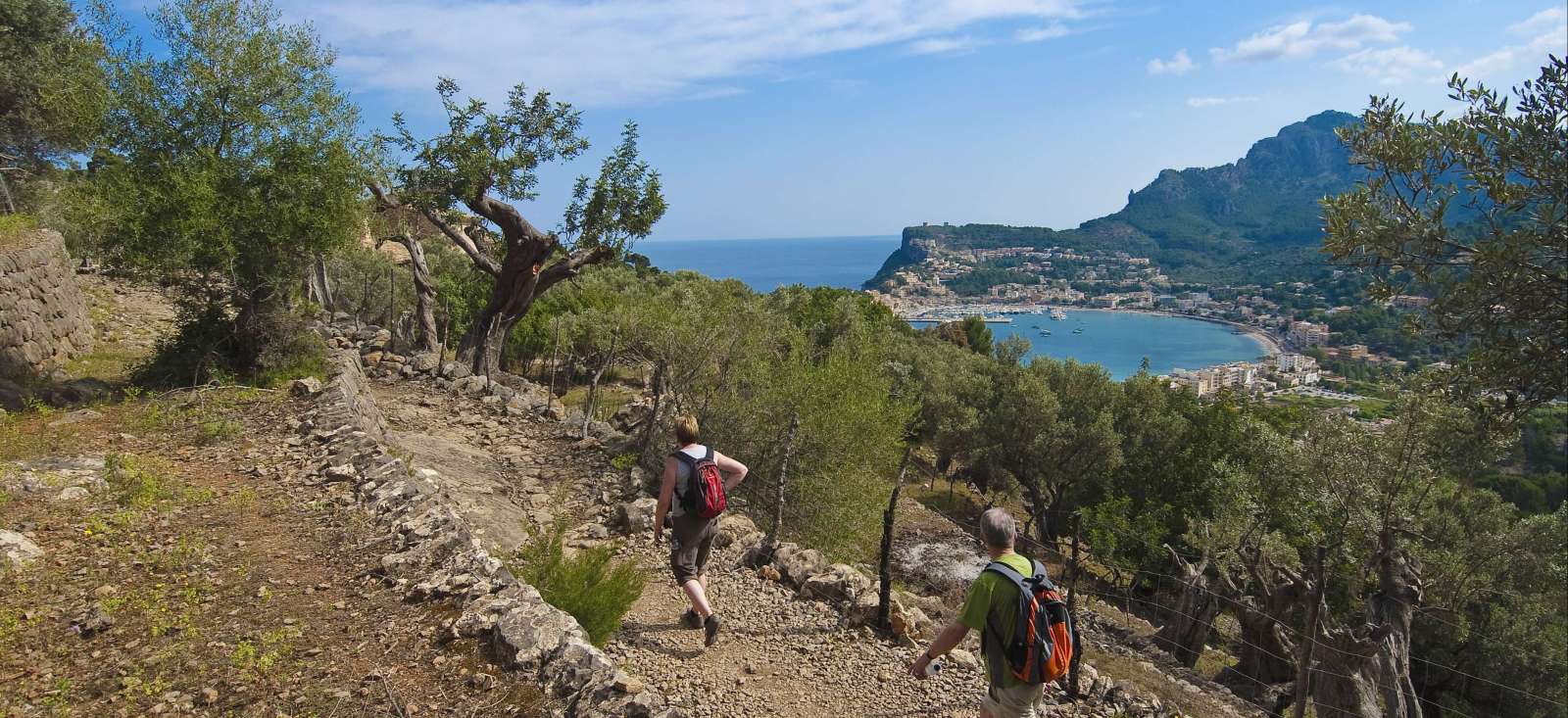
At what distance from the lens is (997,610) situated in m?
4.41

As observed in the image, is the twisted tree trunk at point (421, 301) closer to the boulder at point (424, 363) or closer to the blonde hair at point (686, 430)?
the boulder at point (424, 363)

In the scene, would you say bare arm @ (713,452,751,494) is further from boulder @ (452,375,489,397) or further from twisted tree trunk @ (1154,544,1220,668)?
twisted tree trunk @ (1154,544,1220,668)

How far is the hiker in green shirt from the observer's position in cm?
439

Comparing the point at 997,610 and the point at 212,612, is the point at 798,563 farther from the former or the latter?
the point at 212,612

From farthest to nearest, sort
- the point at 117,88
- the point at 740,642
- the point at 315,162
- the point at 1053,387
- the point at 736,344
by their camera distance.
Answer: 1. the point at 1053,387
2. the point at 736,344
3. the point at 315,162
4. the point at 117,88
5. the point at 740,642

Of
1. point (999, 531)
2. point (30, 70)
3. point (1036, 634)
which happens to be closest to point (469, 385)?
point (999, 531)

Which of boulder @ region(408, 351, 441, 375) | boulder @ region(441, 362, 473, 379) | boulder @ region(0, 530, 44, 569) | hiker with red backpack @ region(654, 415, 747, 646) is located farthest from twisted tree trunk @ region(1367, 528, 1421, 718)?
boulder @ region(408, 351, 441, 375)

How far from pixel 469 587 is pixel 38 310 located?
13135 mm

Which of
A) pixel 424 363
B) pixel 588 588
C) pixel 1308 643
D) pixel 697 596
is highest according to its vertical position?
pixel 424 363

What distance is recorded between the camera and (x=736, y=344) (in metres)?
15.0

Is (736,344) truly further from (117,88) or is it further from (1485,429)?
(1485,429)

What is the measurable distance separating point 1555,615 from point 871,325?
98.4 ft

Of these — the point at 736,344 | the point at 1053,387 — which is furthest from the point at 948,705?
the point at 1053,387

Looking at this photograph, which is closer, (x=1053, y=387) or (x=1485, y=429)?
(x=1485, y=429)
